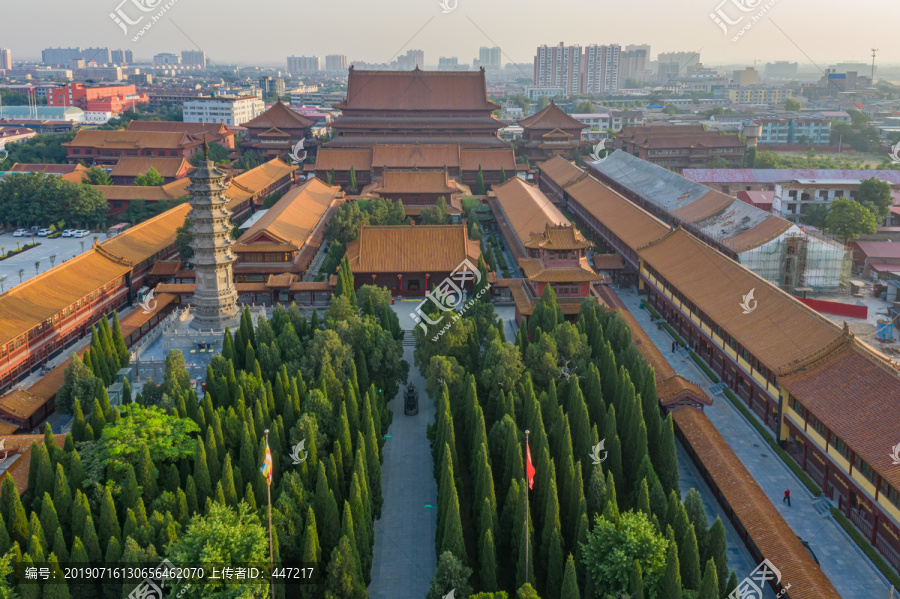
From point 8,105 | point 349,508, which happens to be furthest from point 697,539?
point 8,105

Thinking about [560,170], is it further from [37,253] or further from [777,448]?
[777,448]

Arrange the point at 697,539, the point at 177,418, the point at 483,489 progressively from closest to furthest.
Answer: the point at 697,539 < the point at 483,489 < the point at 177,418

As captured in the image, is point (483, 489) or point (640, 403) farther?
point (640, 403)

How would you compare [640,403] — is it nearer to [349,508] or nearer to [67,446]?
[349,508]

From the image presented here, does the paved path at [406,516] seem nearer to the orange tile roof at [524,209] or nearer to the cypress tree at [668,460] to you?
the cypress tree at [668,460]

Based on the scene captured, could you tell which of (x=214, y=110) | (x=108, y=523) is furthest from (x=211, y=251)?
(x=214, y=110)

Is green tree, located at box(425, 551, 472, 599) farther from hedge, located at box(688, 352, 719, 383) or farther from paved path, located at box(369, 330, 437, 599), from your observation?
hedge, located at box(688, 352, 719, 383)

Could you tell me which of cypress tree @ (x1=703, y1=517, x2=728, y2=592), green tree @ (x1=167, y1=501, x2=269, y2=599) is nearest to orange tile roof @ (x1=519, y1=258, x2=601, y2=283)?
cypress tree @ (x1=703, y1=517, x2=728, y2=592)

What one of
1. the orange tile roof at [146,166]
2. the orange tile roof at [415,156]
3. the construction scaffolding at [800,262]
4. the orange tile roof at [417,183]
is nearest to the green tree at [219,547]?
the construction scaffolding at [800,262]
